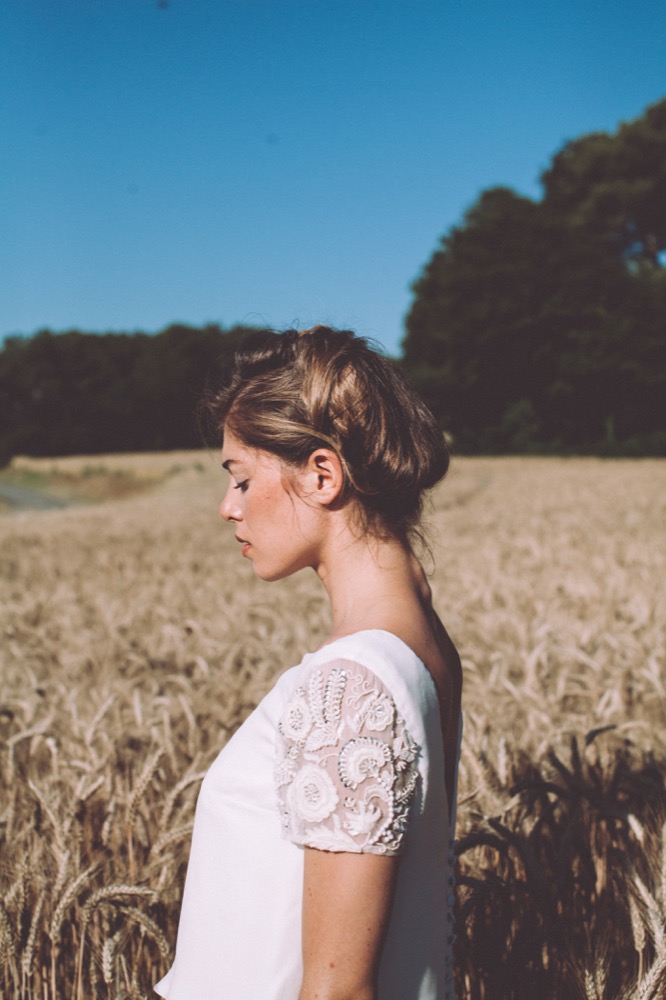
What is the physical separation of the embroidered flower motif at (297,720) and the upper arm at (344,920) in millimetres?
138

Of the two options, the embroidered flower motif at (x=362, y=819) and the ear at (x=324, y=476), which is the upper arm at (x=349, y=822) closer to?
the embroidered flower motif at (x=362, y=819)

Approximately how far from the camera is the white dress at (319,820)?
1033 mm

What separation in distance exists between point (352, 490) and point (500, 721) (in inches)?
68.5

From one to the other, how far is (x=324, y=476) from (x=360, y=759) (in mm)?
431

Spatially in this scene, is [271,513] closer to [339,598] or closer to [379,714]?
[339,598]

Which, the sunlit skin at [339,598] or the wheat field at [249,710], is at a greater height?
the sunlit skin at [339,598]

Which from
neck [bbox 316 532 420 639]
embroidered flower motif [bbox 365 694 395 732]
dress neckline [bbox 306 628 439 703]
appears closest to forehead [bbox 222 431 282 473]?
neck [bbox 316 532 420 639]

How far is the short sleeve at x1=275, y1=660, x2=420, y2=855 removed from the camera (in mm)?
1021

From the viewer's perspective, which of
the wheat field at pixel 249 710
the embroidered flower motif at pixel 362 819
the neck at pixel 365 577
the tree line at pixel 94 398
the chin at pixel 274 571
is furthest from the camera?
the tree line at pixel 94 398

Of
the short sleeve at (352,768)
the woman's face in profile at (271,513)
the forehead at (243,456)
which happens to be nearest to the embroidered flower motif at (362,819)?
the short sleeve at (352,768)

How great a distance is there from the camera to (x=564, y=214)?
58.4 metres

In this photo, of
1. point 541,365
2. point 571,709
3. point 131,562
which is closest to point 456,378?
point 541,365

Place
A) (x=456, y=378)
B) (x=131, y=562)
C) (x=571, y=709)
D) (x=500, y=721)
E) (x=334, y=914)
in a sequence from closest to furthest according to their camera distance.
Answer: (x=334, y=914)
(x=500, y=721)
(x=571, y=709)
(x=131, y=562)
(x=456, y=378)

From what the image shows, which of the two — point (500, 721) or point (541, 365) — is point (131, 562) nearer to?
point (500, 721)
